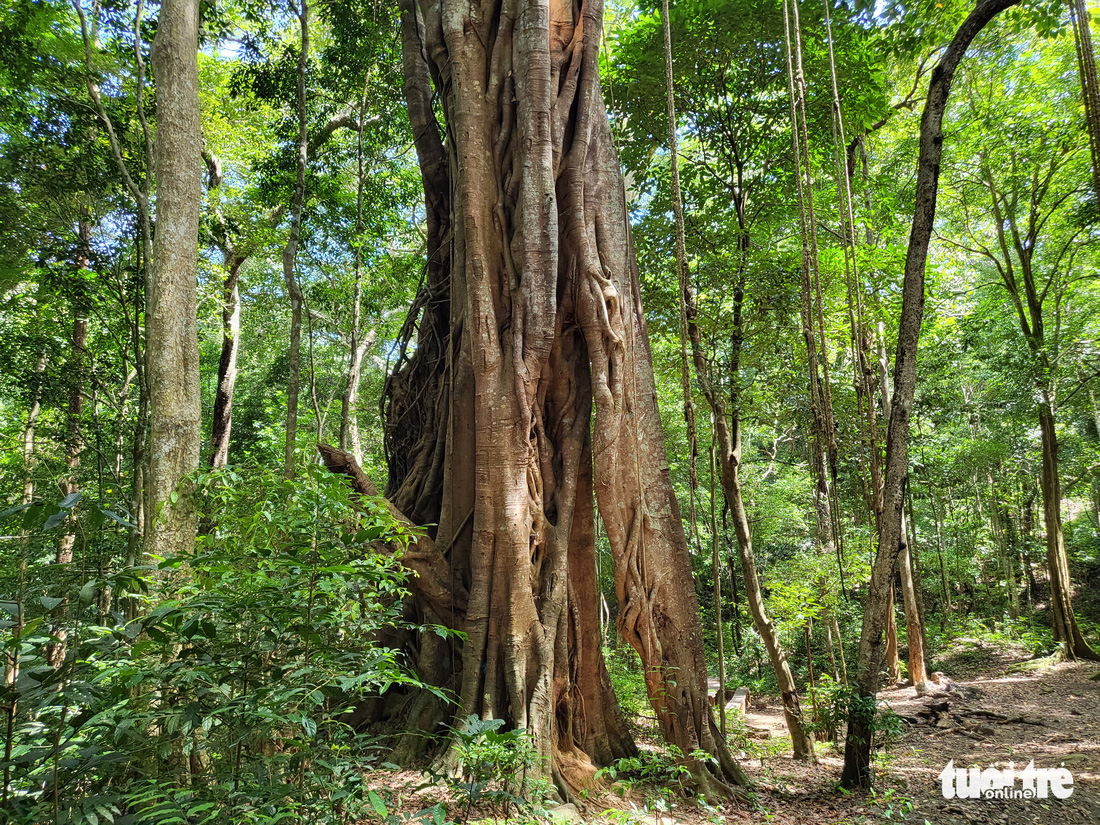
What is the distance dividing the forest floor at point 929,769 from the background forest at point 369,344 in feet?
1.56

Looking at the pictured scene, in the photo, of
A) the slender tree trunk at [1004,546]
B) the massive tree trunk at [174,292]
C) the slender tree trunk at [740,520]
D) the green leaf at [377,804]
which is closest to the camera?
the green leaf at [377,804]

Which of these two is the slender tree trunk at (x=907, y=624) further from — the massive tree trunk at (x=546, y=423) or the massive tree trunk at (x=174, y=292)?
the massive tree trunk at (x=174, y=292)

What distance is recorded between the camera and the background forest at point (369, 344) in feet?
5.84

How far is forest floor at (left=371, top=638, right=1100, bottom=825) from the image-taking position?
3.53 metres

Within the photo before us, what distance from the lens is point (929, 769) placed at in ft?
15.6

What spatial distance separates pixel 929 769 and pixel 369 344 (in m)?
12.2

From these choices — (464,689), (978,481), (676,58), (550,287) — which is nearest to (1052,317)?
(978,481)

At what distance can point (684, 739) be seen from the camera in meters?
4.11

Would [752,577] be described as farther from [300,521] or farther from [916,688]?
[916,688]

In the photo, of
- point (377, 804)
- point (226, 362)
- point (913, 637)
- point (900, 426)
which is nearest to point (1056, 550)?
point (913, 637)

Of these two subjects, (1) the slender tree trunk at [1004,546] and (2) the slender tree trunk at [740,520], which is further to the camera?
(1) the slender tree trunk at [1004,546]

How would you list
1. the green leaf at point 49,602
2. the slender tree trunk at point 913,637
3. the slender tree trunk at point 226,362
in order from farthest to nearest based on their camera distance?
the slender tree trunk at point 226,362 < the slender tree trunk at point 913,637 < the green leaf at point 49,602

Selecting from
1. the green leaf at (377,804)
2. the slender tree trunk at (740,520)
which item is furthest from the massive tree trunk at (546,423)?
the green leaf at (377,804)

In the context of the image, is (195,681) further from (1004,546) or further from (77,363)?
(1004,546)
